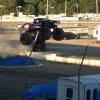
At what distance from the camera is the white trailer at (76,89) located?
9062 millimetres

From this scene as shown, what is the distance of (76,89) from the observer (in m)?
9.11

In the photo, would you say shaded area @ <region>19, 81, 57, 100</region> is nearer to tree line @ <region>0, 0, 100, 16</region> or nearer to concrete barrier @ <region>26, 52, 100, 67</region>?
concrete barrier @ <region>26, 52, 100, 67</region>

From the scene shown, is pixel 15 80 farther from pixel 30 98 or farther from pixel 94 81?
pixel 94 81

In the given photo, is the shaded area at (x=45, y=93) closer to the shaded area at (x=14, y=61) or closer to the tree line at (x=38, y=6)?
the shaded area at (x=14, y=61)

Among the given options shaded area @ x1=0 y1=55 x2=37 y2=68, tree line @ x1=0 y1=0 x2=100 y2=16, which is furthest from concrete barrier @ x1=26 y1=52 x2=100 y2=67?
tree line @ x1=0 y1=0 x2=100 y2=16

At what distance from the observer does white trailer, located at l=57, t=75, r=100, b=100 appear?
9.06 meters

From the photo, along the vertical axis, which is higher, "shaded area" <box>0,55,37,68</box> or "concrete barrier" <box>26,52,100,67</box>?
"shaded area" <box>0,55,37,68</box>

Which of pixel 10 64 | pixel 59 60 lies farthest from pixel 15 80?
pixel 59 60

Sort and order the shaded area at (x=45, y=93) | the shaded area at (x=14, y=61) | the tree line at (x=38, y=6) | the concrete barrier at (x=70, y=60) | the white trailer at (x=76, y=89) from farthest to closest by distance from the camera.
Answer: the tree line at (x=38, y=6)
the concrete barrier at (x=70, y=60)
the shaded area at (x=14, y=61)
the shaded area at (x=45, y=93)
the white trailer at (x=76, y=89)

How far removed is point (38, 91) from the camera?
10.5 meters

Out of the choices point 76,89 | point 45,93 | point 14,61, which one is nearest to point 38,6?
point 14,61

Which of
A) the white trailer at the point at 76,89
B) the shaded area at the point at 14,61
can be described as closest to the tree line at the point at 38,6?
the shaded area at the point at 14,61

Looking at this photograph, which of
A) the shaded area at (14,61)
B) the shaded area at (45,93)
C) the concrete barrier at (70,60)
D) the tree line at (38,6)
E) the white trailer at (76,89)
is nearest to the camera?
the white trailer at (76,89)

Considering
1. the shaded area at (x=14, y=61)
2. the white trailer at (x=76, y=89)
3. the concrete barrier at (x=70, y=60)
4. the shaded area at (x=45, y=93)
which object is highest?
the white trailer at (x=76, y=89)
